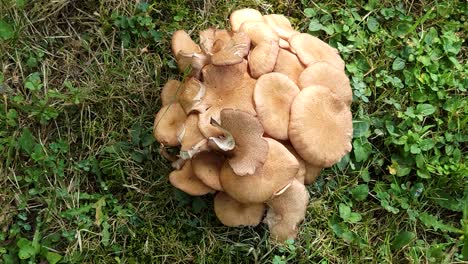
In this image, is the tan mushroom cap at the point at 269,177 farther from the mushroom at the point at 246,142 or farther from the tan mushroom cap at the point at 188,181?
the tan mushroom cap at the point at 188,181

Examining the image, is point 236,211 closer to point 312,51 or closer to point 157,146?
point 157,146

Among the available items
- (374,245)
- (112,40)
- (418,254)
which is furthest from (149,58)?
(418,254)

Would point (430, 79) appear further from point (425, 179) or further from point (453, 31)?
point (425, 179)

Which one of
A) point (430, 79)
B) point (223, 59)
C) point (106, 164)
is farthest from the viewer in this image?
point (430, 79)

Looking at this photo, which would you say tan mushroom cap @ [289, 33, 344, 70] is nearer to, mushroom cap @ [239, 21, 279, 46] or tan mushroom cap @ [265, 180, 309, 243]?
mushroom cap @ [239, 21, 279, 46]

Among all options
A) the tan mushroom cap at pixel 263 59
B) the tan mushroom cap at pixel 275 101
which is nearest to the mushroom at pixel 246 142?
the tan mushroom cap at pixel 275 101

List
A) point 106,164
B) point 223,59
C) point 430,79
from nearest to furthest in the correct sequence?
point 223,59 < point 106,164 < point 430,79

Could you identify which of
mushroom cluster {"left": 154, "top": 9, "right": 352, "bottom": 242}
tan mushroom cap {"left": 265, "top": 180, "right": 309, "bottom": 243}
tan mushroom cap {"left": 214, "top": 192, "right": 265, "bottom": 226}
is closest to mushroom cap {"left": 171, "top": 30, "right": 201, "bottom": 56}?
mushroom cluster {"left": 154, "top": 9, "right": 352, "bottom": 242}
